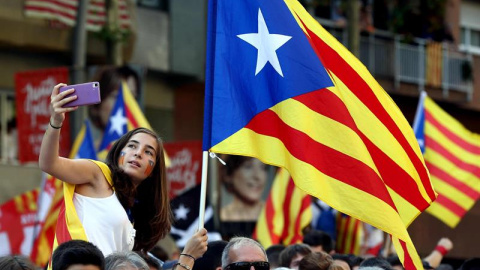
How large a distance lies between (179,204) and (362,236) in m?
3.52

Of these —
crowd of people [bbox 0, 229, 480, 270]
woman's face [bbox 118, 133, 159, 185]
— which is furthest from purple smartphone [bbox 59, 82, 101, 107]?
crowd of people [bbox 0, 229, 480, 270]

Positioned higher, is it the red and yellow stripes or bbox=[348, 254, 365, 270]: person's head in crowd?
the red and yellow stripes

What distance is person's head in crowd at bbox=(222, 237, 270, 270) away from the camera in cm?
694

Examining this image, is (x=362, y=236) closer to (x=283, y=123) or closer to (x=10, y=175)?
(x=10, y=175)

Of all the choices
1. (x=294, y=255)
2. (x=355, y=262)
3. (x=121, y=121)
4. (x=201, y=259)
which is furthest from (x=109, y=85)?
(x=201, y=259)

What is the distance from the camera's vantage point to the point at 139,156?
24.4 feet

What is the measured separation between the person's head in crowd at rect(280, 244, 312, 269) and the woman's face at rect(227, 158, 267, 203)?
14437 mm

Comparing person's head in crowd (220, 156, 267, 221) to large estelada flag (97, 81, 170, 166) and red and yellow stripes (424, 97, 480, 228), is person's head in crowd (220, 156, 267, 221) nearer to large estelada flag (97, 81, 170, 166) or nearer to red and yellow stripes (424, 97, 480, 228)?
large estelada flag (97, 81, 170, 166)

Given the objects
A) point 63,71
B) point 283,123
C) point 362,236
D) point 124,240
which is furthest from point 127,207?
point 63,71

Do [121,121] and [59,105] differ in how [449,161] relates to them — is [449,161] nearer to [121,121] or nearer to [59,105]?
[121,121]

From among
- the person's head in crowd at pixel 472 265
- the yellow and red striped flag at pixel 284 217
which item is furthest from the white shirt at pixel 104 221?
the yellow and red striped flag at pixel 284 217

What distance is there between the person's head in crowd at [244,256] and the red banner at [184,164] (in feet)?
34.9

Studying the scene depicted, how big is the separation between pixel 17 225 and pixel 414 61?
1452 centimetres

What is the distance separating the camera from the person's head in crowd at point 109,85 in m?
18.0
